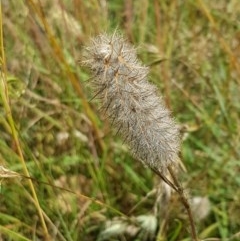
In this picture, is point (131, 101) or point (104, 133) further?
point (104, 133)

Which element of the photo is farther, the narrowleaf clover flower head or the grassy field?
the grassy field

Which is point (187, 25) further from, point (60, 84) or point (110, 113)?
point (110, 113)

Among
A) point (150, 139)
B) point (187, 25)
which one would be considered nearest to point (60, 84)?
point (187, 25)

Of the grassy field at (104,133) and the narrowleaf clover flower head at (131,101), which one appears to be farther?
the grassy field at (104,133)
